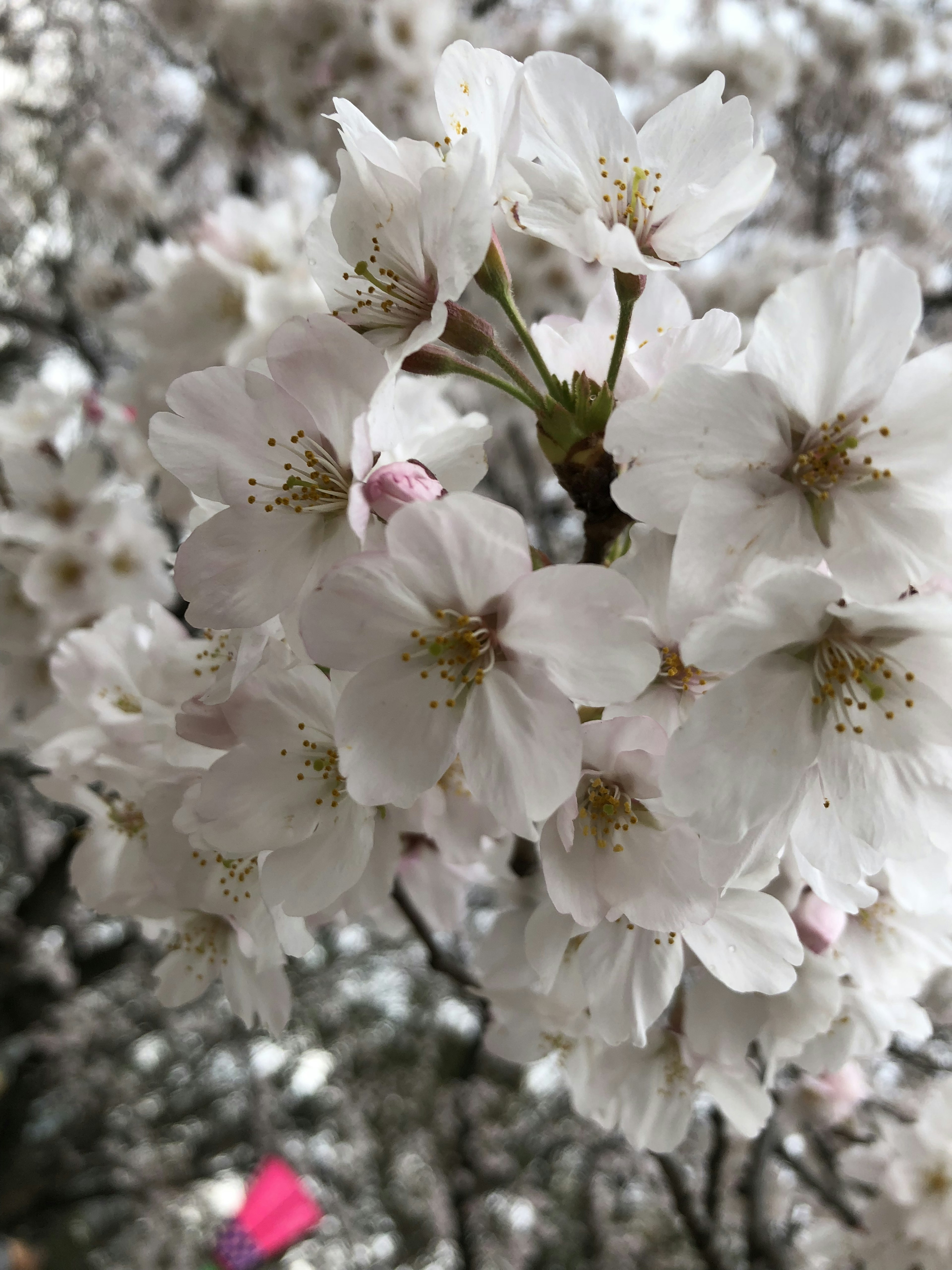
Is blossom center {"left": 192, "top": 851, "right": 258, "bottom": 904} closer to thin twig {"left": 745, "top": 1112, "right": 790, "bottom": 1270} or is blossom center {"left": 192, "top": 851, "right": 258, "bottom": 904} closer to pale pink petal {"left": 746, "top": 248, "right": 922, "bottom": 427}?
pale pink petal {"left": 746, "top": 248, "right": 922, "bottom": 427}

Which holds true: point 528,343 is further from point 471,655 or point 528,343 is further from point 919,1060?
point 919,1060

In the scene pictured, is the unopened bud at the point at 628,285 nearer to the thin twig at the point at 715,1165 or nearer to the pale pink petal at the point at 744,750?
the pale pink petal at the point at 744,750

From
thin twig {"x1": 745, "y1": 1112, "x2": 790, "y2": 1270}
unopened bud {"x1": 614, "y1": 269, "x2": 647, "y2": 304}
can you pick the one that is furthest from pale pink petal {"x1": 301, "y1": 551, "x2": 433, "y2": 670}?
thin twig {"x1": 745, "y1": 1112, "x2": 790, "y2": 1270}

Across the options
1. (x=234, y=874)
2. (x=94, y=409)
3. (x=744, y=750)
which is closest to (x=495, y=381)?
(x=744, y=750)

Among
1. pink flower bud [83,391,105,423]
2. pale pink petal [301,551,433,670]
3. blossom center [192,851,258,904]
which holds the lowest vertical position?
pink flower bud [83,391,105,423]

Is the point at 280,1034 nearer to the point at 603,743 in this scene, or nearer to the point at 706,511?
the point at 603,743

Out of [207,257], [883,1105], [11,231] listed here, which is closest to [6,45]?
[11,231]
